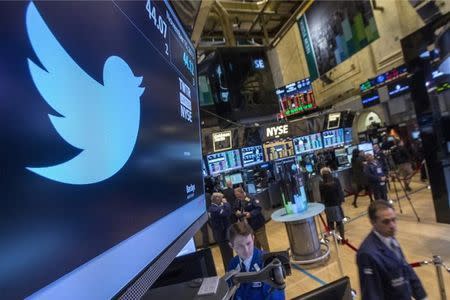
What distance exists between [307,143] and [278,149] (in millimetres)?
1592

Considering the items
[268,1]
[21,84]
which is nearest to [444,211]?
[21,84]

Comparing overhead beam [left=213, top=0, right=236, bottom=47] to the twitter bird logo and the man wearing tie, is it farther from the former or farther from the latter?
the twitter bird logo

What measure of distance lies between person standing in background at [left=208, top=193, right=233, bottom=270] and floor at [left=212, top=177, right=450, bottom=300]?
562 millimetres

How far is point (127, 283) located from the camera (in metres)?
0.84

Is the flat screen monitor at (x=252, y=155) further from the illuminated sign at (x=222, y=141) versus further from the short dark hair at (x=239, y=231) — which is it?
the short dark hair at (x=239, y=231)

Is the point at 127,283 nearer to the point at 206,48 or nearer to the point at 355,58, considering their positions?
the point at 206,48

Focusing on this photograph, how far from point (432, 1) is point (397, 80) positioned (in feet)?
13.9

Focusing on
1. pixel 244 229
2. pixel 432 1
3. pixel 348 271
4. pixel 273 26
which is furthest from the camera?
pixel 273 26

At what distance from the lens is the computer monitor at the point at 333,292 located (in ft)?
4.37

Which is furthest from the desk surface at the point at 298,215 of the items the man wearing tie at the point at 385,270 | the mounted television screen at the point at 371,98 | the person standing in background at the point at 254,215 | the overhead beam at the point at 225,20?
the mounted television screen at the point at 371,98

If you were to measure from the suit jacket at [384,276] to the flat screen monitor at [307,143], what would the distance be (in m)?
10.3

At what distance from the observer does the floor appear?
452 cm

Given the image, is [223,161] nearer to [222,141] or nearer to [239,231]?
[222,141]

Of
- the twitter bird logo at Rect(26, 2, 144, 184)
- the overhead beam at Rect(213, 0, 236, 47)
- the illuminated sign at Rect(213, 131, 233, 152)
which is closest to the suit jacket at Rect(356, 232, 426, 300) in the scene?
the twitter bird logo at Rect(26, 2, 144, 184)
